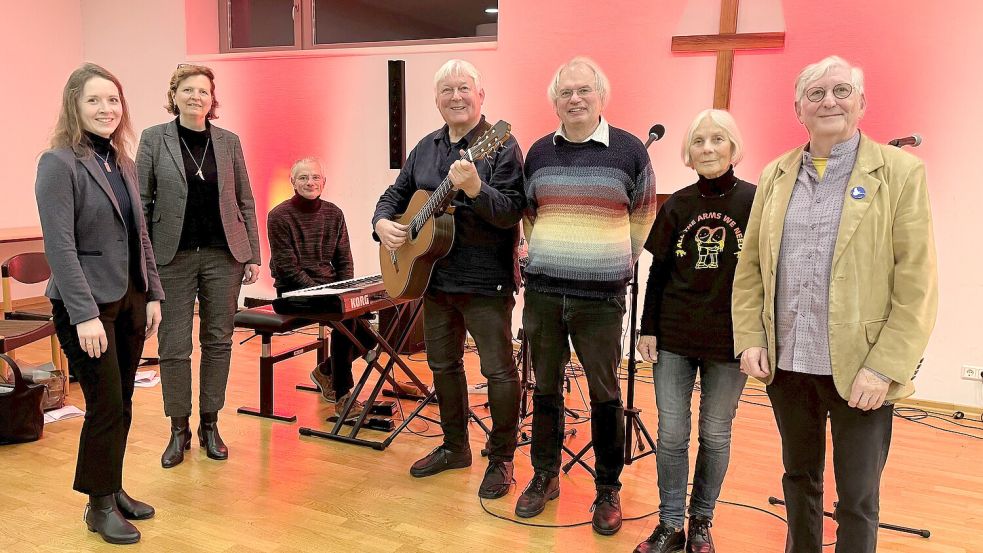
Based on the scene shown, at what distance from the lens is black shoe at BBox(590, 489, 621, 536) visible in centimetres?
258

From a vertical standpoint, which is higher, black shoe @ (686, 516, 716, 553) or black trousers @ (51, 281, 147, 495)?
black trousers @ (51, 281, 147, 495)

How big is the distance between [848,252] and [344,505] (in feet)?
6.54

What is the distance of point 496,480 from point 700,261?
1.24 m

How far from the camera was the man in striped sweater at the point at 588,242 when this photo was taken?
2422mm

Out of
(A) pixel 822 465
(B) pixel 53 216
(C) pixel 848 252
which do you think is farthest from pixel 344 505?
(C) pixel 848 252

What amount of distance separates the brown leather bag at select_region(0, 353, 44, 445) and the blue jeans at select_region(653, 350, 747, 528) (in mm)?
2820

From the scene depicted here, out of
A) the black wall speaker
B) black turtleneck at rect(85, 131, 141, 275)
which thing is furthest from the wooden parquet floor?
the black wall speaker

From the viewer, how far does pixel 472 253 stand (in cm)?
278

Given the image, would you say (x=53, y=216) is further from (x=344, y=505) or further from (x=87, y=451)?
(x=344, y=505)

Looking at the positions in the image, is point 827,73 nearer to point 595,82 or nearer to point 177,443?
point 595,82

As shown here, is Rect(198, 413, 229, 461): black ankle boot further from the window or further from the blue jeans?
the window

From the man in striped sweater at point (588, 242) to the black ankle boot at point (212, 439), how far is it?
153cm

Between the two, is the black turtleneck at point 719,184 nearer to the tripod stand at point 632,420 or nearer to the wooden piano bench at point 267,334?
the tripod stand at point 632,420

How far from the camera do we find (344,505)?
2811mm
